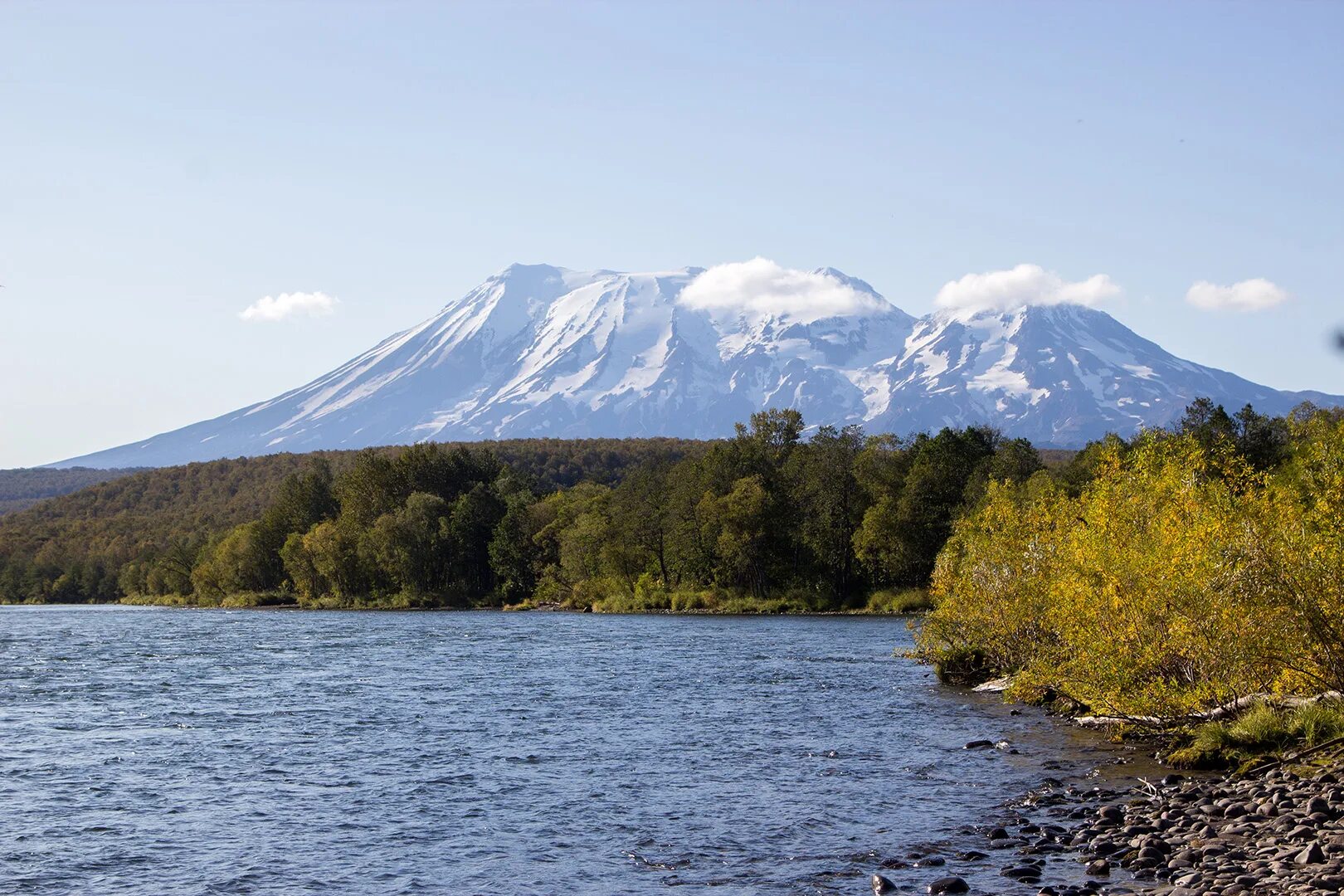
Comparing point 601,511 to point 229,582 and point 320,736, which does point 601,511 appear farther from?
point 320,736

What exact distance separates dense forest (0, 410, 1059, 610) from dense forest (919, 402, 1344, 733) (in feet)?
178

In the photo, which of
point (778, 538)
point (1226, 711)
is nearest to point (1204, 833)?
point (1226, 711)

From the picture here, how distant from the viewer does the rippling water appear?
21875mm

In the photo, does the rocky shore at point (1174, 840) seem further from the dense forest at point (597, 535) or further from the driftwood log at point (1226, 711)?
the dense forest at point (597, 535)

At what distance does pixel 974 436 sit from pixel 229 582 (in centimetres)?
8406

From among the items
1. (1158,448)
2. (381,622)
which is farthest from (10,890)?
(381,622)

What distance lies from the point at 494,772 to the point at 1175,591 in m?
16.1

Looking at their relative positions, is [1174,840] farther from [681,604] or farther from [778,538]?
[681,604]

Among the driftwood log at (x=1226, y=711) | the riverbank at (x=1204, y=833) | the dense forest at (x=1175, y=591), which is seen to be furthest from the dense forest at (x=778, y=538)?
the riverbank at (x=1204, y=833)

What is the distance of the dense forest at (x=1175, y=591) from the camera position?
26.1 meters

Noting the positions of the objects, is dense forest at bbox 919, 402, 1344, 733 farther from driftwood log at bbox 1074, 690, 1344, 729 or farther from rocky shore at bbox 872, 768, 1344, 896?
rocky shore at bbox 872, 768, 1344, 896

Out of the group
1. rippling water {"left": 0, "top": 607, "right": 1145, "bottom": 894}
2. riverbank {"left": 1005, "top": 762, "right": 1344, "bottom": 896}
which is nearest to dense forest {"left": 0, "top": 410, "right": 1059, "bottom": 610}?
rippling water {"left": 0, "top": 607, "right": 1145, "bottom": 894}

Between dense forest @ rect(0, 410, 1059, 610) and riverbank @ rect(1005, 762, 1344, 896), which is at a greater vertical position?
dense forest @ rect(0, 410, 1059, 610)

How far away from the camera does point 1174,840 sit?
21.3 metres
